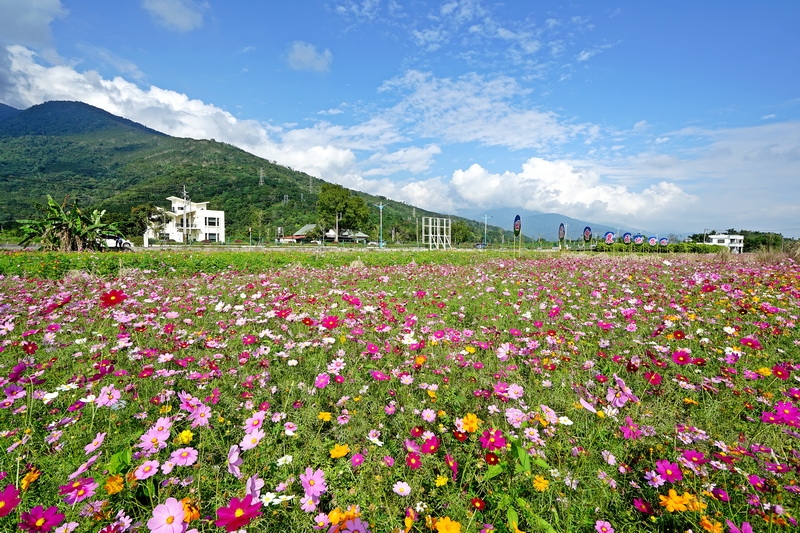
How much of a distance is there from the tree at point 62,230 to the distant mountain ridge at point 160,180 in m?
42.5

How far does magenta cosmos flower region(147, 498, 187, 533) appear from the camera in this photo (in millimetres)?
1010

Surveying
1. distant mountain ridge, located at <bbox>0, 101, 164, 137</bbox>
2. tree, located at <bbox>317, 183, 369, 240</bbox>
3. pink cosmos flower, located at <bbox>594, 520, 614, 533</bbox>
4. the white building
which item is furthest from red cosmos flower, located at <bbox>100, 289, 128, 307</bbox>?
distant mountain ridge, located at <bbox>0, 101, 164, 137</bbox>

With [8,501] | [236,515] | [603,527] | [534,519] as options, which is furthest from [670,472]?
[8,501]

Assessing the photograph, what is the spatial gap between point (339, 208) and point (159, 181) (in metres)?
54.5

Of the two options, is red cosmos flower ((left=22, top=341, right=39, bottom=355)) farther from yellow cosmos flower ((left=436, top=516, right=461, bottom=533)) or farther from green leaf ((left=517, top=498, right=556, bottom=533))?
green leaf ((left=517, top=498, right=556, bottom=533))

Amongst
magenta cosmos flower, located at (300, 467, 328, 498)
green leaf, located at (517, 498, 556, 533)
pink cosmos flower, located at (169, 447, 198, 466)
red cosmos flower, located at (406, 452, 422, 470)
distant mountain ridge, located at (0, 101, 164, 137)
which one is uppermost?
distant mountain ridge, located at (0, 101, 164, 137)

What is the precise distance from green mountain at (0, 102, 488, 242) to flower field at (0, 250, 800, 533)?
46110mm

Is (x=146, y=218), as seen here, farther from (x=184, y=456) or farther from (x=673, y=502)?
(x=673, y=502)

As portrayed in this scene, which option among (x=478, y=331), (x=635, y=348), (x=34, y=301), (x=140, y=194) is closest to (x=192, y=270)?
(x=34, y=301)

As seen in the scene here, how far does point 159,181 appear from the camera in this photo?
85062mm

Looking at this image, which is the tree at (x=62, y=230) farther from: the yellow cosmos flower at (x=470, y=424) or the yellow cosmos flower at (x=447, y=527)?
the yellow cosmos flower at (x=447, y=527)

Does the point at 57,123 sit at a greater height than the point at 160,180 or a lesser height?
greater

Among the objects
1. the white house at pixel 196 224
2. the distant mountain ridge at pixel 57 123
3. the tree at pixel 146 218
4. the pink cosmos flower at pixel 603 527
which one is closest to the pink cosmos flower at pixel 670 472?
the pink cosmos flower at pixel 603 527

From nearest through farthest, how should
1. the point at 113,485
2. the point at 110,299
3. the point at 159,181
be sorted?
the point at 113,485 < the point at 110,299 < the point at 159,181
